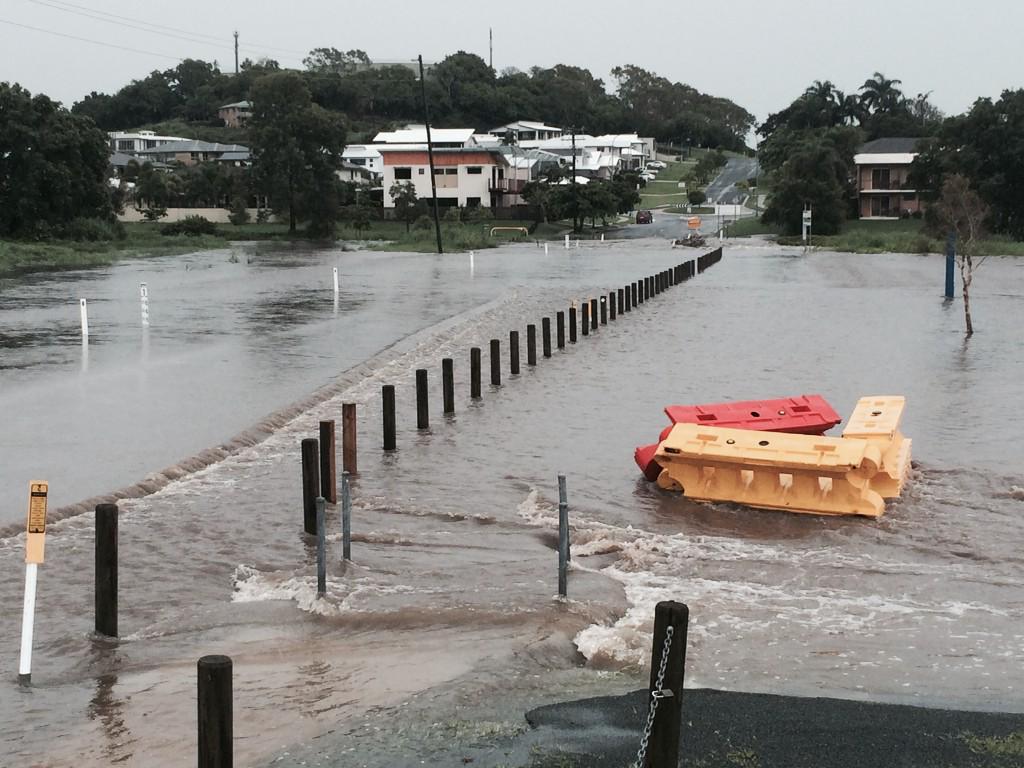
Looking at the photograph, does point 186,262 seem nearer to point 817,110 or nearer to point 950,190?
point 950,190

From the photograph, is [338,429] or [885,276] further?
[885,276]

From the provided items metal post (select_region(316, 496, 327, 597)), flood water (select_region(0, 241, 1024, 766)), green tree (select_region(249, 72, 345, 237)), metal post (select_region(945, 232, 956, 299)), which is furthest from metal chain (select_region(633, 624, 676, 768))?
green tree (select_region(249, 72, 345, 237))

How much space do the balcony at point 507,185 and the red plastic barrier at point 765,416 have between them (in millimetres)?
105850

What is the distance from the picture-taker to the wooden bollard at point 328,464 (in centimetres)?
1438

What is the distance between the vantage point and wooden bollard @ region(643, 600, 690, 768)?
20.8 feet

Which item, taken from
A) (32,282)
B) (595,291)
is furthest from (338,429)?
(32,282)

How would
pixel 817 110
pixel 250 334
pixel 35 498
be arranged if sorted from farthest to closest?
pixel 817 110 → pixel 250 334 → pixel 35 498

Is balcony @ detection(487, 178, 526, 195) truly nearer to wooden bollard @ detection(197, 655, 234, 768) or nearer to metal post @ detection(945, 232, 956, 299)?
metal post @ detection(945, 232, 956, 299)

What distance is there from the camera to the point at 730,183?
16162 centimetres

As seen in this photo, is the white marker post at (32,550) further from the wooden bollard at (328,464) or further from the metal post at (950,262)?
the metal post at (950,262)

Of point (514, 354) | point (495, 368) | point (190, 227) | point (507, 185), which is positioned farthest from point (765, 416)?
point (507, 185)

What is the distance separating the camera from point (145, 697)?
8984mm

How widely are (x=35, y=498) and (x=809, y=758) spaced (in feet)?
17.7

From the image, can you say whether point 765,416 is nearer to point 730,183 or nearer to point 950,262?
point 950,262
